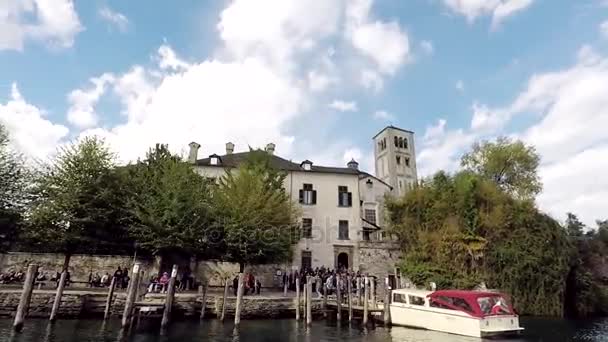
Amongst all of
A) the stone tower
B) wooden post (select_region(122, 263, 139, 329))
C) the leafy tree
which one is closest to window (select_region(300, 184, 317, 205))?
the leafy tree

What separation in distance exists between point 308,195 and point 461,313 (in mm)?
17776

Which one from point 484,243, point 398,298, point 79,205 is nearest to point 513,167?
point 484,243

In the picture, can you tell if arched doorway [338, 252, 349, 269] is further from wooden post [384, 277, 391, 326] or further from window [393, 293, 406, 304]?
wooden post [384, 277, 391, 326]

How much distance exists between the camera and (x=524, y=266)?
24672 millimetres

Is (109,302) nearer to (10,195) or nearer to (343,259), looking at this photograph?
(10,195)

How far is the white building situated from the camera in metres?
29.8

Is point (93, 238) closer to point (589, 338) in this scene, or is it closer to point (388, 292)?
point (388, 292)

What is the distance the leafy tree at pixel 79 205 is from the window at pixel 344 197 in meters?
16.5

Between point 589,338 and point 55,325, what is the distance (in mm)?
21351

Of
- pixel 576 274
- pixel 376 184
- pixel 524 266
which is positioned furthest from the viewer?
pixel 376 184

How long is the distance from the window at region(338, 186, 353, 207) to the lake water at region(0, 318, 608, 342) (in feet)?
47.9

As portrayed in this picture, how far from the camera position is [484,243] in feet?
84.4

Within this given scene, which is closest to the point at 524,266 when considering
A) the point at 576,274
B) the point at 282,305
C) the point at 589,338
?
the point at 576,274

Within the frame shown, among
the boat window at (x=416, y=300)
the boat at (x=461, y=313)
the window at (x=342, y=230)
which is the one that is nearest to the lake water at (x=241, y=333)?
the boat at (x=461, y=313)
